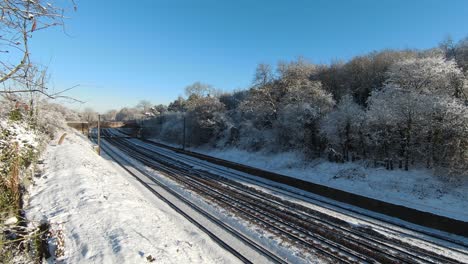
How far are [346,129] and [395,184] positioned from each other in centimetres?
752

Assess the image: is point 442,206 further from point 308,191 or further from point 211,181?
point 211,181

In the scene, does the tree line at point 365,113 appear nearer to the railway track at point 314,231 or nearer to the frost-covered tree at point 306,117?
the frost-covered tree at point 306,117

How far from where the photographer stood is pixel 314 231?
11.4 m

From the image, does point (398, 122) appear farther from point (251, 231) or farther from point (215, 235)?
point (215, 235)

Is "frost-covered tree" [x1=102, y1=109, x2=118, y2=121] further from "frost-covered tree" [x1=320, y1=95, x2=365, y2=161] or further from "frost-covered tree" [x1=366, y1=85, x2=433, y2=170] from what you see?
"frost-covered tree" [x1=366, y1=85, x2=433, y2=170]

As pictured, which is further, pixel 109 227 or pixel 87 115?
pixel 87 115

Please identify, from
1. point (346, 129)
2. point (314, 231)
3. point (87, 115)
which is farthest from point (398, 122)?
point (87, 115)

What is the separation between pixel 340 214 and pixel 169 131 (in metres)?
52.9

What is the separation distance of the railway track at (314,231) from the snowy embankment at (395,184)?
4.98 m

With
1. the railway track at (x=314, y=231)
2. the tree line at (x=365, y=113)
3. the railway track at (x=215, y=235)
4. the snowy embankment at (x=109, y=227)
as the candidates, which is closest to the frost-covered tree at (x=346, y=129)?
the tree line at (x=365, y=113)

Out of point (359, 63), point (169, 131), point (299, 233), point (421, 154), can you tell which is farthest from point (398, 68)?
point (169, 131)

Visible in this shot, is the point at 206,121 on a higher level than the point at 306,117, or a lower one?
lower

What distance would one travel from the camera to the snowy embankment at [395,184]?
1447 cm

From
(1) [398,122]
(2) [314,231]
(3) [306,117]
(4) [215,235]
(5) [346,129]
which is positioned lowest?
(4) [215,235]
